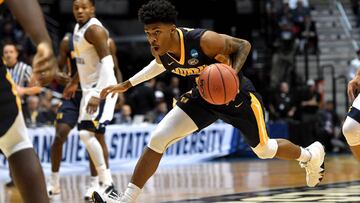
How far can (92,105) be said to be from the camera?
774 cm

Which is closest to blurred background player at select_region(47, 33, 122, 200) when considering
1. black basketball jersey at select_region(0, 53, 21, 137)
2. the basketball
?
the basketball

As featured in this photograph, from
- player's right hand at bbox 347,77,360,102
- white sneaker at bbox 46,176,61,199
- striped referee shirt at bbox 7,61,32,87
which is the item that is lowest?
white sneaker at bbox 46,176,61,199

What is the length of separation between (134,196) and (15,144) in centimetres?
249

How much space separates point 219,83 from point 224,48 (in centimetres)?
55

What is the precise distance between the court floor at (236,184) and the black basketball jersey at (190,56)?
184 centimetres

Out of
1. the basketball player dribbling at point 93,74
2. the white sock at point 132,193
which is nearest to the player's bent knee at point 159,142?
the white sock at point 132,193

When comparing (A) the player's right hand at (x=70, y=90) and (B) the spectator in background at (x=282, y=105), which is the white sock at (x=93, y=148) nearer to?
(A) the player's right hand at (x=70, y=90)

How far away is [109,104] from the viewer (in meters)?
8.38

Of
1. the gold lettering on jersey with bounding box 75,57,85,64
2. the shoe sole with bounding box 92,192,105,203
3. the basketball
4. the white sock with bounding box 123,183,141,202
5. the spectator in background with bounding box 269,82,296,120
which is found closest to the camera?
the basketball

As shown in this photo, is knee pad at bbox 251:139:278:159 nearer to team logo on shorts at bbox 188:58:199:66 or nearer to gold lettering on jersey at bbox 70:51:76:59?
team logo on shorts at bbox 188:58:199:66

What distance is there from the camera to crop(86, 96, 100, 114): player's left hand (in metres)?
7.74

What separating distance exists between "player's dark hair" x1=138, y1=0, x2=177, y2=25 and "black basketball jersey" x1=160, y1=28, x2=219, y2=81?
0.20 metres

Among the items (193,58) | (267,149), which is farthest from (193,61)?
(267,149)

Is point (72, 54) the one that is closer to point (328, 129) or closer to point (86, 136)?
A: point (86, 136)
